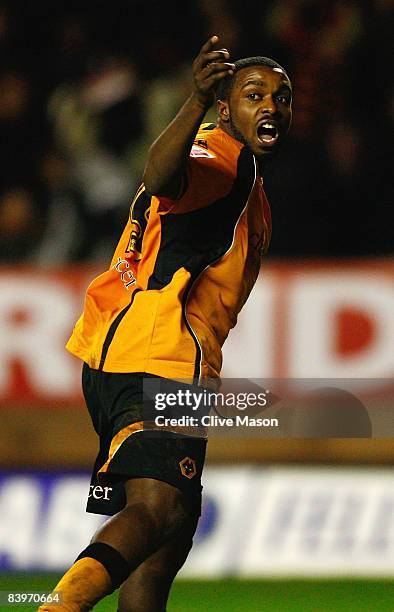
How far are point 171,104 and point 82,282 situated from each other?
1347 millimetres

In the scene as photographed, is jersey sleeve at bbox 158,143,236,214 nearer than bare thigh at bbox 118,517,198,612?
Yes

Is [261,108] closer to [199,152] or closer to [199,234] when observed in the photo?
[199,152]

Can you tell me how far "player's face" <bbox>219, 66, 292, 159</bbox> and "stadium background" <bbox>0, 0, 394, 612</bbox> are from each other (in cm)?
245

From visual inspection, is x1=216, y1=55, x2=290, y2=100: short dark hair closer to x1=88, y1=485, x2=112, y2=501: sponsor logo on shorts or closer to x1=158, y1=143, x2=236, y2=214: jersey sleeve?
x1=158, y1=143, x2=236, y2=214: jersey sleeve

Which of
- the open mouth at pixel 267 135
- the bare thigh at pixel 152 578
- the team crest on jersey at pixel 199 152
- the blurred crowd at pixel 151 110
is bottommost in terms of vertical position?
the bare thigh at pixel 152 578

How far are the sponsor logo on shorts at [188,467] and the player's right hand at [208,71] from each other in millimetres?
995

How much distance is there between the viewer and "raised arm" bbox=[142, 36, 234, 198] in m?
3.50

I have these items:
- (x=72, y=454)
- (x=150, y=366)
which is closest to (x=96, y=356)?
(x=150, y=366)

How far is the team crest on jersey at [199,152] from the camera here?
3.92 metres

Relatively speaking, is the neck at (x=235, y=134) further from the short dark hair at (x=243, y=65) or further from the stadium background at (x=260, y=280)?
the stadium background at (x=260, y=280)

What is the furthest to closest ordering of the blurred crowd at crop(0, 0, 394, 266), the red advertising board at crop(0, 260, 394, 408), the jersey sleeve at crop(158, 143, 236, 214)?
the blurred crowd at crop(0, 0, 394, 266) → the red advertising board at crop(0, 260, 394, 408) → the jersey sleeve at crop(158, 143, 236, 214)

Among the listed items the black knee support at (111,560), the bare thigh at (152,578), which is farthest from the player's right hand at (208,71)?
the bare thigh at (152,578)

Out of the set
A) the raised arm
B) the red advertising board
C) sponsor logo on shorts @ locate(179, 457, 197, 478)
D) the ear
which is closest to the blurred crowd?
the red advertising board

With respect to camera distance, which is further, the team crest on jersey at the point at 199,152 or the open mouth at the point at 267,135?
the open mouth at the point at 267,135
